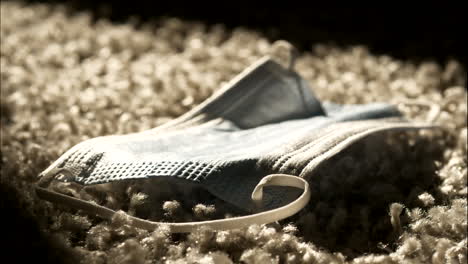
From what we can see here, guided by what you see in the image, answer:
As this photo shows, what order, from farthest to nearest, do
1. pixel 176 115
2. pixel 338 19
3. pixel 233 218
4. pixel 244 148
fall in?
pixel 338 19
pixel 176 115
pixel 244 148
pixel 233 218

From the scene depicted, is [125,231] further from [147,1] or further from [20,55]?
[147,1]

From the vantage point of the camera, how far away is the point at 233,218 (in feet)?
Answer: 2.54

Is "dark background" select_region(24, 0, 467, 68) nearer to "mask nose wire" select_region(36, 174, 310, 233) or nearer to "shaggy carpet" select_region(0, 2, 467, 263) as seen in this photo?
"shaggy carpet" select_region(0, 2, 467, 263)

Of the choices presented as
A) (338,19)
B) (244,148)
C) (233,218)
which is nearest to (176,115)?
(244,148)

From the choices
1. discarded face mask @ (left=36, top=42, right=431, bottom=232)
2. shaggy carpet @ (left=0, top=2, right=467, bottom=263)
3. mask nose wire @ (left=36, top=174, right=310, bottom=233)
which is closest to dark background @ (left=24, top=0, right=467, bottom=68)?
shaggy carpet @ (left=0, top=2, right=467, bottom=263)

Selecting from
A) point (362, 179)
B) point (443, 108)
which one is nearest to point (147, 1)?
point (443, 108)

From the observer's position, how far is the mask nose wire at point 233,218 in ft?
2.55

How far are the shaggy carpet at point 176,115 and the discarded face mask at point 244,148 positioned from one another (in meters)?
0.03

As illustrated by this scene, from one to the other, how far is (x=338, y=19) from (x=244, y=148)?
3.25ft

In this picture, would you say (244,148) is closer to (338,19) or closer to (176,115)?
(176,115)

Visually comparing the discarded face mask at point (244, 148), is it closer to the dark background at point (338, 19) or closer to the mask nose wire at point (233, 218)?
the mask nose wire at point (233, 218)

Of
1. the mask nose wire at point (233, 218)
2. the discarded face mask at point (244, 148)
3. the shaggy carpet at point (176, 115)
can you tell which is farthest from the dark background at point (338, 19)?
the mask nose wire at point (233, 218)

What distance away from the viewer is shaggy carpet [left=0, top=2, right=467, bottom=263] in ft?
2.52

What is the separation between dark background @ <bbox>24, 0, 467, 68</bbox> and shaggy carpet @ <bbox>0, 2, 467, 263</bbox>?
8 cm
